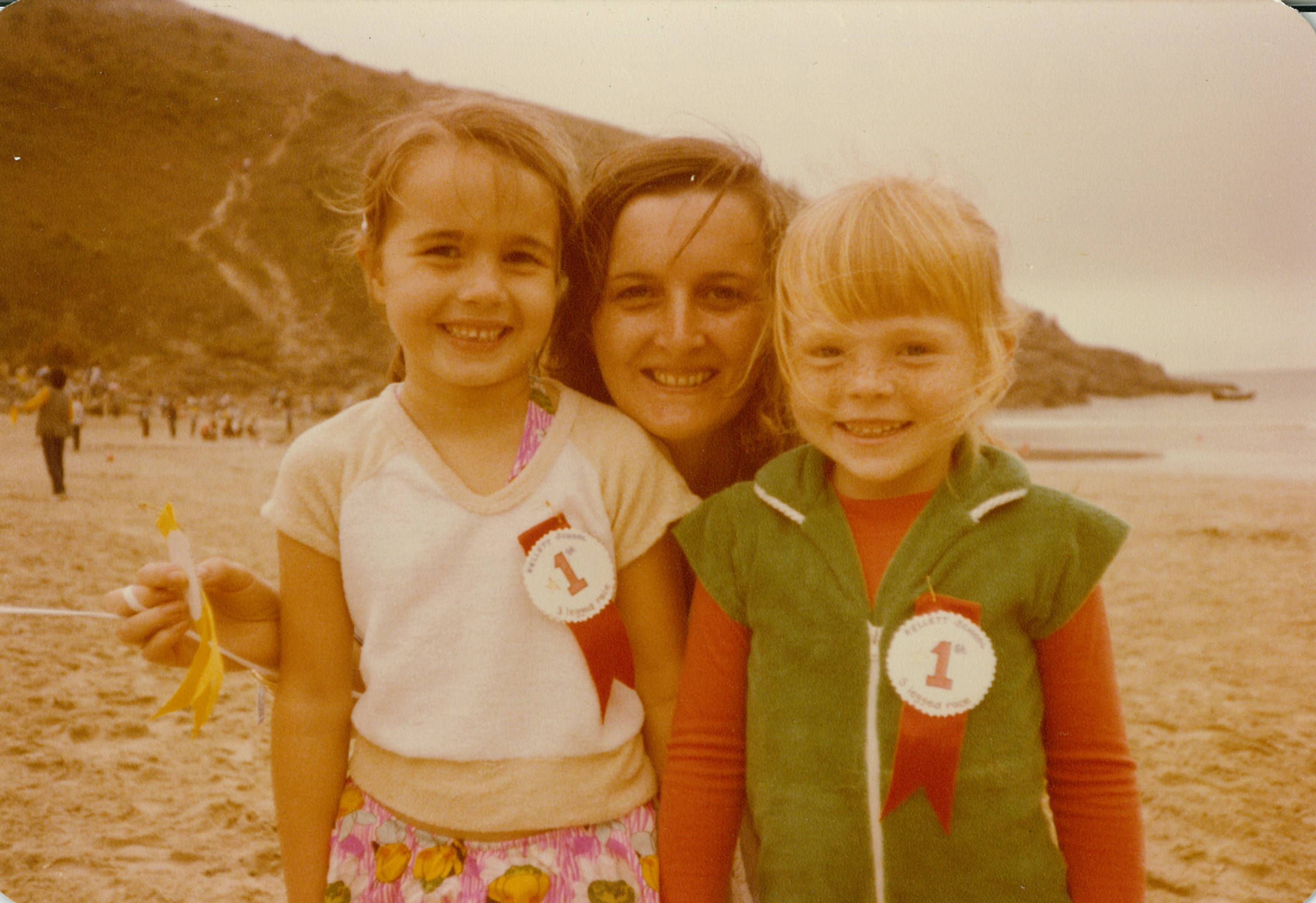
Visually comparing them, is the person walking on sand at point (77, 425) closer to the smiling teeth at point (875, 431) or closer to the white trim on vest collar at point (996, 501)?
the smiling teeth at point (875, 431)

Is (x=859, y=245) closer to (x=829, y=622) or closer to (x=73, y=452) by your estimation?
(x=829, y=622)

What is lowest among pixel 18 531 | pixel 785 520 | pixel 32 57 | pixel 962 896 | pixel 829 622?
pixel 18 531

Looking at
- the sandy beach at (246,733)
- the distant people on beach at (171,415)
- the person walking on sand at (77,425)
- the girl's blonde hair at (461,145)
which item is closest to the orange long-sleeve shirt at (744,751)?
the girl's blonde hair at (461,145)

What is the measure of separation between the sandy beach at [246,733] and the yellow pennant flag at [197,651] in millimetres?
2191

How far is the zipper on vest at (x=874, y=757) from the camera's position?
122 cm

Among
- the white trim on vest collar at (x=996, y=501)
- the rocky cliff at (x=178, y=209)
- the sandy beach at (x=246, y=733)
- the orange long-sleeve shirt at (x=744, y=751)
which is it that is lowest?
the sandy beach at (x=246, y=733)

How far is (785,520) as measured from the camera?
1326mm

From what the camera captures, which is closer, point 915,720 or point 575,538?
point 915,720

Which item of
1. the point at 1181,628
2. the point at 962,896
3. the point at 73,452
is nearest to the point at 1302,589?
the point at 1181,628

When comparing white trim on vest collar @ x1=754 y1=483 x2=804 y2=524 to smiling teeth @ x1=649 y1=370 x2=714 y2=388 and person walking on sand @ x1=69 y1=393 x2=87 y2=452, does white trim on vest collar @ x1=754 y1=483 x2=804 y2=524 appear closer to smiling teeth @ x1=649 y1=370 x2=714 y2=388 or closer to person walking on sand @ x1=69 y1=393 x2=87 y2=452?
smiling teeth @ x1=649 y1=370 x2=714 y2=388

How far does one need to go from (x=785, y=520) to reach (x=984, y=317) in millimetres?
385

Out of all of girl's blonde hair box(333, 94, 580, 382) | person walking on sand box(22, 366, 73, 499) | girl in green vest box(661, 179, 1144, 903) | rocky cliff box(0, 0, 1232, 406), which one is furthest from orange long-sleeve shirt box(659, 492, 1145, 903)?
rocky cliff box(0, 0, 1232, 406)

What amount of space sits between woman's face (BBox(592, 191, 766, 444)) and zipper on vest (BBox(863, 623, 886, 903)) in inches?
21.5

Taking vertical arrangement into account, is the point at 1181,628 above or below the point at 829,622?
below
